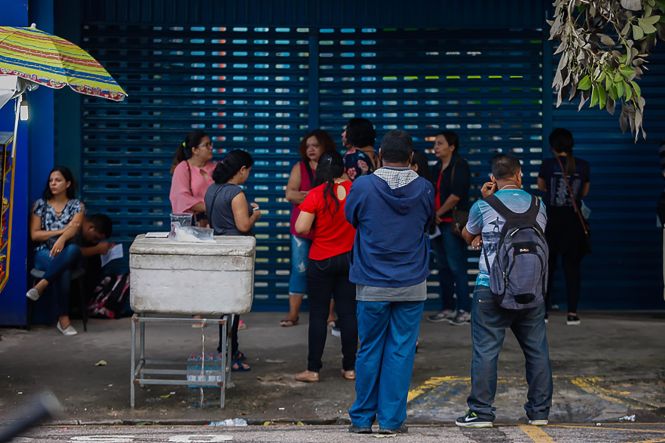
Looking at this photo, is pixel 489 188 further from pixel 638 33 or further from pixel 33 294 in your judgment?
pixel 33 294

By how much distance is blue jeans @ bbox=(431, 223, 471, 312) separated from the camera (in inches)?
383

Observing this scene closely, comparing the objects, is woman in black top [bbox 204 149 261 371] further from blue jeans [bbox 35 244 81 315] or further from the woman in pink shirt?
blue jeans [bbox 35 244 81 315]

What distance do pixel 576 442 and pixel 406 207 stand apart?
1633 mm

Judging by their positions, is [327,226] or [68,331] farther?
[68,331]

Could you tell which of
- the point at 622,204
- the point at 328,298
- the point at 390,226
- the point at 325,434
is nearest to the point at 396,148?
the point at 390,226

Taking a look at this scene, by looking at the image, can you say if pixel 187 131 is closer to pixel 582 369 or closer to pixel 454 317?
pixel 454 317

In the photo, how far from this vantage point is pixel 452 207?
380 inches

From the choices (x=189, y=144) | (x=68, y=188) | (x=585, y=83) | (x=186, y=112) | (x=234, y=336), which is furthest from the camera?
(x=186, y=112)

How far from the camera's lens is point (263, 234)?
10.7m

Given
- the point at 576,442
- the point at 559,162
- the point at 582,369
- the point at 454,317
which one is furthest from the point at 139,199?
the point at 576,442

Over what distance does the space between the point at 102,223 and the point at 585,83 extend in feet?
19.0

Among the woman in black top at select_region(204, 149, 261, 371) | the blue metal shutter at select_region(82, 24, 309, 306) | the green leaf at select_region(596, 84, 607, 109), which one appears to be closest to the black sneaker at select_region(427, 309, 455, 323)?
the blue metal shutter at select_region(82, 24, 309, 306)

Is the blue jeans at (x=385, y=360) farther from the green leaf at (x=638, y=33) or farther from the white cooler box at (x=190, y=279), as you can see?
the green leaf at (x=638, y=33)

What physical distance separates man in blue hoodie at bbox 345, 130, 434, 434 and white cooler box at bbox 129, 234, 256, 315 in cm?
82
